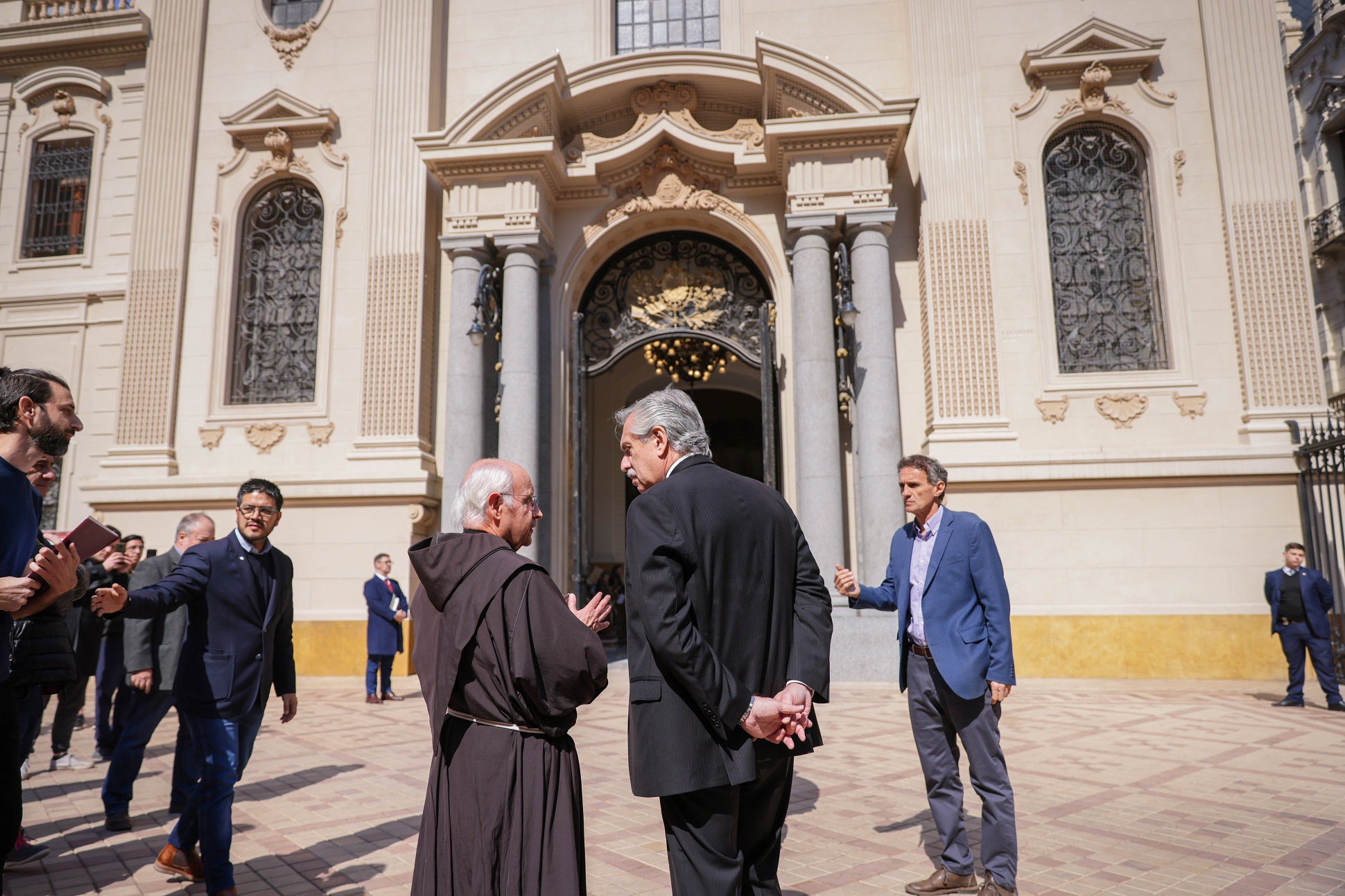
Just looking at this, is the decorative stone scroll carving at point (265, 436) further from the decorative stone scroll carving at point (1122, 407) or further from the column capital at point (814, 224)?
the decorative stone scroll carving at point (1122, 407)

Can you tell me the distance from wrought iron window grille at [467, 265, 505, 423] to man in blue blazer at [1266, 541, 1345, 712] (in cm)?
947

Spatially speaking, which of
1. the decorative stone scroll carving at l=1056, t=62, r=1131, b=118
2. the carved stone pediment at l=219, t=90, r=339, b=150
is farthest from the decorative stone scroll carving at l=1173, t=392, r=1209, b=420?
the carved stone pediment at l=219, t=90, r=339, b=150

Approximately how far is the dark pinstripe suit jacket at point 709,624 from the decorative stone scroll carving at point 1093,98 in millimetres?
11655

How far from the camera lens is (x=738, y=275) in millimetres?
12750

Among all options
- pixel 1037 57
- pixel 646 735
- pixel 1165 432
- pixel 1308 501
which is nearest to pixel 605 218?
pixel 1037 57

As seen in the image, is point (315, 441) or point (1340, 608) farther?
point (315, 441)

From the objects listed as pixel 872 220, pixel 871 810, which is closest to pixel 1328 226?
pixel 872 220

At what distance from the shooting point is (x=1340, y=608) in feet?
32.0

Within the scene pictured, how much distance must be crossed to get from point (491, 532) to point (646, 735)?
0.83 meters

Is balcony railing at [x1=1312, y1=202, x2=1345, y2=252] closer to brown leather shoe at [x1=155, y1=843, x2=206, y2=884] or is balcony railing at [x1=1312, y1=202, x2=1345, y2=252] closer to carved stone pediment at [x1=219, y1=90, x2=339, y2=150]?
carved stone pediment at [x1=219, y1=90, x2=339, y2=150]

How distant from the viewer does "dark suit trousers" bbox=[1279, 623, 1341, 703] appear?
8742mm

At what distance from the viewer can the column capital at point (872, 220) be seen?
36.7 feet

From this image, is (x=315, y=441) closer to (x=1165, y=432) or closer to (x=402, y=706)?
(x=402, y=706)

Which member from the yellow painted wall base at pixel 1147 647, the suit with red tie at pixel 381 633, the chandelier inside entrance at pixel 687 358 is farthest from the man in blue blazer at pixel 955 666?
the chandelier inside entrance at pixel 687 358
